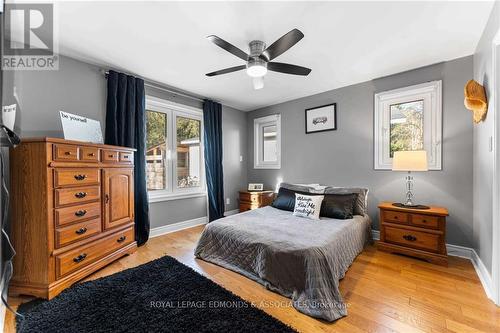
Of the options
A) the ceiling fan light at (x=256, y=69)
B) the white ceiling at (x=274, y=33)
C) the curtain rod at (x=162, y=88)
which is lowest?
the ceiling fan light at (x=256, y=69)

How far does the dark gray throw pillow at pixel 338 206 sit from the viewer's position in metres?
2.81

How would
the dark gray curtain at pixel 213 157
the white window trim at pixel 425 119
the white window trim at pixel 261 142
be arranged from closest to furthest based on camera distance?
1. the white window trim at pixel 425 119
2. the dark gray curtain at pixel 213 157
3. the white window trim at pixel 261 142

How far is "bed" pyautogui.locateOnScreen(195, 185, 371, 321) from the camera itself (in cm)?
171

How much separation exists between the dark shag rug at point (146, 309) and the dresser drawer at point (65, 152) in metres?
1.16

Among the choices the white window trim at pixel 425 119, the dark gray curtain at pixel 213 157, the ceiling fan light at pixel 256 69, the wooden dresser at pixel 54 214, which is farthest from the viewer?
the dark gray curtain at pixel 213 157

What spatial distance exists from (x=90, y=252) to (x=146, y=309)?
98 cm

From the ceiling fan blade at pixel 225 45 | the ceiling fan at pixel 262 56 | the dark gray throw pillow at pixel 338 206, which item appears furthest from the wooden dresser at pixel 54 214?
the dark gray throw pillow at pixel 338 206

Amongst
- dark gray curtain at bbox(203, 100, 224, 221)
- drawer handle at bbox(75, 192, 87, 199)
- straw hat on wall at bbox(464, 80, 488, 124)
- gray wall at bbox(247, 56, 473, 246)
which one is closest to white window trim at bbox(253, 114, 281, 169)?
gray wall at bbox(247, 56, 473, 246)

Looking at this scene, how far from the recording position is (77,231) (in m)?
2.07

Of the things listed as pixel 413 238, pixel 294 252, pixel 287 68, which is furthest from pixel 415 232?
pixel 287 68

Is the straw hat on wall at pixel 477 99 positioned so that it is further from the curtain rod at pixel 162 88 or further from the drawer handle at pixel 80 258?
the drawer handle at pixel 80 258

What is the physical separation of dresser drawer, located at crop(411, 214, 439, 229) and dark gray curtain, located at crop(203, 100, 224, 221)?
3.04 m

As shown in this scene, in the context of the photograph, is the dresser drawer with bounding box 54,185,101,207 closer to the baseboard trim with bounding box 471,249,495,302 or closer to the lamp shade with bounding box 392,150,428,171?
the lamp shade with bounding box 392,150,428,171

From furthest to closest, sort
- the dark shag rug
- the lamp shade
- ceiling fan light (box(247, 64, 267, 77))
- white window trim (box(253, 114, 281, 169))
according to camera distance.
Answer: white window trim (box(253, 114, 281, 169)) < the lamp shade < ceiling fan light (box(247, 64, 267, 77)) < the dark shag rug
